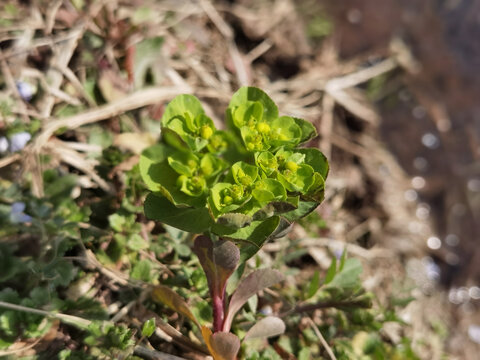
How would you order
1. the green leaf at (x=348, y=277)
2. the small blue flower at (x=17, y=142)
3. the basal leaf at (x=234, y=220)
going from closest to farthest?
the basal leaf at (x=234, y=220), the green leaf at (x=348, y=277), the small blue flower at (x=17, y=142)

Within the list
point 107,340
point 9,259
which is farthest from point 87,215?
point 107,340

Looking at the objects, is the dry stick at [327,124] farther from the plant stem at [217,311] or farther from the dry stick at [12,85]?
the dry stick at [12,85]

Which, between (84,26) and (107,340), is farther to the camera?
(84,26)

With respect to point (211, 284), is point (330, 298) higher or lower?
lower

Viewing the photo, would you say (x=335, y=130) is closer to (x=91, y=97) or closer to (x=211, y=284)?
(x=91, y=97)

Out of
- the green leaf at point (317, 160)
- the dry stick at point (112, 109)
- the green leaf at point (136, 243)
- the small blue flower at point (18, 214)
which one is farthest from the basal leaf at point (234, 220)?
the dry stick at point (112, 109)

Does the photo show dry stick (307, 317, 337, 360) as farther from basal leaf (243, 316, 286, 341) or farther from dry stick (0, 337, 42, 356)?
dry stick (0, 337, 42, 356)
